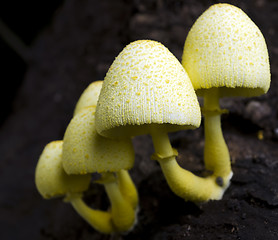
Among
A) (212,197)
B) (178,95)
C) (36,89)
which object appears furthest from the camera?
(36,89)

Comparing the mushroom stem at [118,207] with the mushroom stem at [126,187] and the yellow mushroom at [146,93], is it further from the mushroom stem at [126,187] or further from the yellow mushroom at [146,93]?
the yellow mushroom at [146,93]

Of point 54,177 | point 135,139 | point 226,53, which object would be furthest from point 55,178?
point 226,53

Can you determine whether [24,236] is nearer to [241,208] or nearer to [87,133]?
[87,133]

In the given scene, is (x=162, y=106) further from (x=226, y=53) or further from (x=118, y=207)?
(x=118, y=207)

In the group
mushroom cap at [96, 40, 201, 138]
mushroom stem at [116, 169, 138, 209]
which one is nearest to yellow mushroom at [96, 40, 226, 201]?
mushroom cap at [96, 40, 201, 138]

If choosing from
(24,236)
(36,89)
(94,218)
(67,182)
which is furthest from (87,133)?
(36,89)

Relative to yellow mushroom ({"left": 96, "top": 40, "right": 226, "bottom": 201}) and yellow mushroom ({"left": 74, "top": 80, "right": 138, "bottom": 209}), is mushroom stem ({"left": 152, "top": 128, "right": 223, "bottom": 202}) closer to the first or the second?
yellow mushroom ({"left": 96, "top": 40, "right": 226, "bottom": 201})
